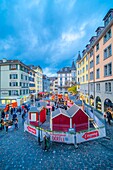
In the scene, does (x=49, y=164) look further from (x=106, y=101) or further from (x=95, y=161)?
(x=106, y=101)

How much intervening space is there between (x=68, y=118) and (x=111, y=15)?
57.9 feet

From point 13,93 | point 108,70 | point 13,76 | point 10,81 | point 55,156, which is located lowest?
point 55,156

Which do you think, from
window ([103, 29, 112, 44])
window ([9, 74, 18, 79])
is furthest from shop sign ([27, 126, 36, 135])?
window ([9, 74, 18, 79])

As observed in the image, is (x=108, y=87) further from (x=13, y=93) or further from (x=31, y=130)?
(x=13, y=93)

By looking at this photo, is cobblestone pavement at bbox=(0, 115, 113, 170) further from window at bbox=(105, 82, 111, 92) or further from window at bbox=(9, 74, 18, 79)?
window at bbox=(9, 74, 18, 79)

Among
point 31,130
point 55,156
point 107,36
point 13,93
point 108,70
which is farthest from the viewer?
point 13,93

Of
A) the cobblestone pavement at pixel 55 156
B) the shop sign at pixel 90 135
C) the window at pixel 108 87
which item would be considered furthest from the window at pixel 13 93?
the shop sign at pixel 90 135

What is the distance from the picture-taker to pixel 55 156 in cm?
955

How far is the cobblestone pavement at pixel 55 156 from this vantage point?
8242 mm

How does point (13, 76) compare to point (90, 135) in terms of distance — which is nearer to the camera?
point (90, 135)

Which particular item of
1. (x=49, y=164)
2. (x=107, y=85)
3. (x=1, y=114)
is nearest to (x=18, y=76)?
(x=1, y=114)

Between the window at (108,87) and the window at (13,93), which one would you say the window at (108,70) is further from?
the window at (13,93)

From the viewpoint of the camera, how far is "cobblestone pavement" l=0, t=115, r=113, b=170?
824cm

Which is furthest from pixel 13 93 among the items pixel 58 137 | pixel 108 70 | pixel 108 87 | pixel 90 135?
→ pixel 90 135
